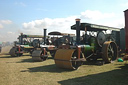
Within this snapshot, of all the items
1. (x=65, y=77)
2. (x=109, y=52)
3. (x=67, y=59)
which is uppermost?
(x=109, y=52)

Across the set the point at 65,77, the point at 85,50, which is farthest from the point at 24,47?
the point at 65,77

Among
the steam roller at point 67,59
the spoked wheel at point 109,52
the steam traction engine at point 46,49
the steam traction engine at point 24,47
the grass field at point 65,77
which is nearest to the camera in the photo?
the grass field at point 65,77

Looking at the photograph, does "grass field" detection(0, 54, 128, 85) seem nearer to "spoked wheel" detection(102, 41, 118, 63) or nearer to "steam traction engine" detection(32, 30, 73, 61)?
"spoked wheel" detection(102, 41, 118, 63)

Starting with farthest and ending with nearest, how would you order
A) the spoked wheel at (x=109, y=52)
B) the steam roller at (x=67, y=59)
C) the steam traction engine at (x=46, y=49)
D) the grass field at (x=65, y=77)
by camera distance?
the steam traction engine at (x=46, y=49), the spoked wheel at (x=109, y=52), the steam roller at (x=67, y=59), the grass field at (x=65, y=77)

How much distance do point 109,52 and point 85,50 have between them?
2.02 metres

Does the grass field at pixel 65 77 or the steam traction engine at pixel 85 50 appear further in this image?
the steam traction engine at pixel 85 50

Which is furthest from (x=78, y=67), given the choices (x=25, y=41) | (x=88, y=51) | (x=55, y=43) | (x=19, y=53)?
(x=25, y=41)

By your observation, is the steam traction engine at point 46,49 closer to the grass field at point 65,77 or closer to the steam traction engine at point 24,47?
the steam traction engine at point 24,47

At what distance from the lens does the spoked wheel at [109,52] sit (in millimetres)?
8320

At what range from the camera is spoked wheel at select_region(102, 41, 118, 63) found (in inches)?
328

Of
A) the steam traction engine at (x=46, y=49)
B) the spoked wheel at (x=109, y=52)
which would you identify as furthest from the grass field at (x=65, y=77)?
the steam traction engine at (x=46, y=49)

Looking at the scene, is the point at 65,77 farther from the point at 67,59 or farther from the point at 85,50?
the point at 85,50

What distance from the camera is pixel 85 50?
8.01m

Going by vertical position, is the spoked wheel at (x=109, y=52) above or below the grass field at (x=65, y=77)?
above
